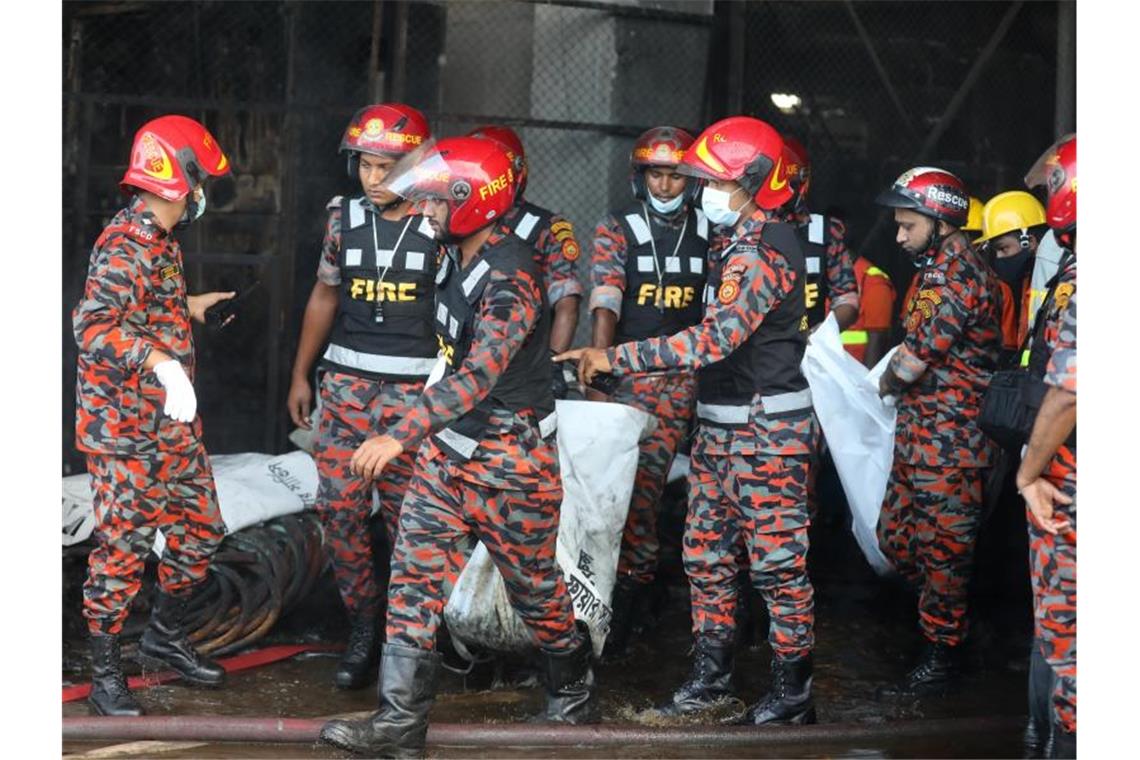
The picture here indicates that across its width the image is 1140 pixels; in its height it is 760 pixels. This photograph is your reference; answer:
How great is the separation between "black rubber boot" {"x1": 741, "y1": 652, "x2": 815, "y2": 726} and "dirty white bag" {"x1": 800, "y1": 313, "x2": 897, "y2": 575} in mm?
1138

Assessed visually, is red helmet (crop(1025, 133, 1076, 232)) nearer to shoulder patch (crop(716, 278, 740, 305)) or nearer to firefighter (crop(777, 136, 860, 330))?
shoulder patch (crop(716, 278, 740, 305))

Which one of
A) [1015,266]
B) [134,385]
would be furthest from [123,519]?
[1015,266]

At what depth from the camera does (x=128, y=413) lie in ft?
18.5

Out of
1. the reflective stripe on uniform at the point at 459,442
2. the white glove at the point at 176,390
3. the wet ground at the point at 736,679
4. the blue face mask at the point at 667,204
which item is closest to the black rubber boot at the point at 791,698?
the wet ground at the point at 736,679

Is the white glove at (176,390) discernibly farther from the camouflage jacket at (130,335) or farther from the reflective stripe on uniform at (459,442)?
the reflective stripe on uniform at (459,442)

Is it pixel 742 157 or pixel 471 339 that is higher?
pixel 742 157

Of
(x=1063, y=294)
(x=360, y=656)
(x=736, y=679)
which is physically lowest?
(x=736, y=679)

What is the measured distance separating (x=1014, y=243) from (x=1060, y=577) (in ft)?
9.03

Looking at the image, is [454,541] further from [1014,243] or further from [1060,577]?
[1014,243]

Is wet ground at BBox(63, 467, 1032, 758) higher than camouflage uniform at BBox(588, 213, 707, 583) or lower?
lower

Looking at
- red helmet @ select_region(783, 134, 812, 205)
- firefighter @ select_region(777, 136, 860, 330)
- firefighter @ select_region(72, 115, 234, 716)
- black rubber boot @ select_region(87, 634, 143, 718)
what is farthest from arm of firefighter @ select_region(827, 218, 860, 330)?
black rubber boot @ select_region(87, 634, 143, 718)

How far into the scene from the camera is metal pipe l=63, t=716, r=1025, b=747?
16.7 feet

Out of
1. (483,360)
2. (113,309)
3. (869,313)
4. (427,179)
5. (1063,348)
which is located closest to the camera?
(1063,348)

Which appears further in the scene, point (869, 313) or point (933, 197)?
point (869, 313)
